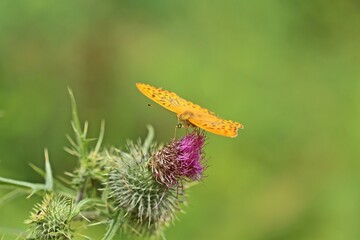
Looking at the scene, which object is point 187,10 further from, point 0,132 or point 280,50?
point 0,132

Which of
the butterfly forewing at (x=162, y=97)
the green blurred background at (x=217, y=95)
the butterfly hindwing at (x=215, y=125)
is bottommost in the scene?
the green blurred background at (x=217, y=95)

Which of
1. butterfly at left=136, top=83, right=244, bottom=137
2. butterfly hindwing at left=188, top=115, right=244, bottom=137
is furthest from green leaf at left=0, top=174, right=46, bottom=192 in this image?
butterfly hindwing at left=188, top=115, right=244, bottom=137

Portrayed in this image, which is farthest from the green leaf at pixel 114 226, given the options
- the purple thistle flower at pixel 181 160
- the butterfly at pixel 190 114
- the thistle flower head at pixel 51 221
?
the butterfly at pixel 190 114

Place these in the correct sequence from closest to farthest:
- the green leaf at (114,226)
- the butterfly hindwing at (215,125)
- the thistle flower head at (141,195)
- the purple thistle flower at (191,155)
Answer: the butterfly hindwing at (215,125) < the green leaf at (114,226) < the purple thistle flower at (191,155) < the thistle flower head at (141,195)

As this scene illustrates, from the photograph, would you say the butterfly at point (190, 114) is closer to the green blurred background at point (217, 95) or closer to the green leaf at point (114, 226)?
the green leaf at point (114, 226)

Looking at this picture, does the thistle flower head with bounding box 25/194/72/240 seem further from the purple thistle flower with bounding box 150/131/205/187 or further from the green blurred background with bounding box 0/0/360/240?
the green blurred background with bounding box 0/0/360/240

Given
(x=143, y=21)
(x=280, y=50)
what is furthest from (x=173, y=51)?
(x=280, y=50)
